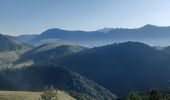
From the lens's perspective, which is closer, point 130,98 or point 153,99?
point 153,99

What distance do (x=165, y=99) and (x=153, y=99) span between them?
10.4 metres

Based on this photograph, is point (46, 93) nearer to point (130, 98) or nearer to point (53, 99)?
point (53, 99)

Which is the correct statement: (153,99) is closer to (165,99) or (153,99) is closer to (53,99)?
(165,99)

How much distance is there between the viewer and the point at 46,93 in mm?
147875

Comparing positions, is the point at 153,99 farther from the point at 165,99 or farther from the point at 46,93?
the point at 46,93

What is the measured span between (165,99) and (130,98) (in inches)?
633

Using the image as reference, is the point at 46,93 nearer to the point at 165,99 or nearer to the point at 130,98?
the point at 130,98

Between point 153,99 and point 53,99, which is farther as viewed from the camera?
point 53,99

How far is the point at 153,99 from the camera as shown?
13162 centimetres

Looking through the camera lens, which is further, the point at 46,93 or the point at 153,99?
the point at 46,93

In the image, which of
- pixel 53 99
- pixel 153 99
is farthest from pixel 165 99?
pixel 53 99

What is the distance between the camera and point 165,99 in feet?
459

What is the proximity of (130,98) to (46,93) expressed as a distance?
1343 inches

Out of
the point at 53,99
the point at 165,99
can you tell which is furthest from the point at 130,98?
the point at 53,99
